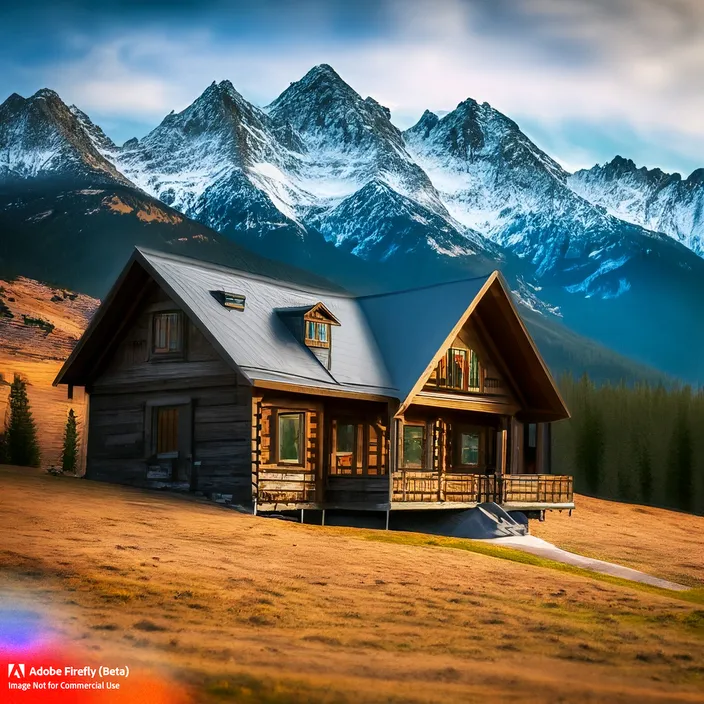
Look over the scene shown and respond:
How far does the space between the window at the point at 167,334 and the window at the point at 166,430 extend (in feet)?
5.50

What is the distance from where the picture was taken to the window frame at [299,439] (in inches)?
1241

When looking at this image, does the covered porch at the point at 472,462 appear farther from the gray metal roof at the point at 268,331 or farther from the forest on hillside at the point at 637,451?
the forest on hillside at the point at 637,451

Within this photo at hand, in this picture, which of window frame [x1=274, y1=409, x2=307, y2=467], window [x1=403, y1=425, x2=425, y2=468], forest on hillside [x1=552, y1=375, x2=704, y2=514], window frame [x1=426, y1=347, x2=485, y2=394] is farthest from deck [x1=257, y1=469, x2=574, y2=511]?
forest on hillside [x1=552, y1=375, x2=704, y2=514]

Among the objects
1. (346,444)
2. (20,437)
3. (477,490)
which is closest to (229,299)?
(346,444)

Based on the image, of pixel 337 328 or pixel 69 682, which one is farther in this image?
pixel 337 328

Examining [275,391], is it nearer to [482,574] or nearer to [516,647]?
[482,574]

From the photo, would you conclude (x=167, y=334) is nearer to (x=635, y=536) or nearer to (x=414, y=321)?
(x=414, y=321)

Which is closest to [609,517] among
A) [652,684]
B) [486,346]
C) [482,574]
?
[486,346]

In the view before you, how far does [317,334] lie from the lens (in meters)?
34.8

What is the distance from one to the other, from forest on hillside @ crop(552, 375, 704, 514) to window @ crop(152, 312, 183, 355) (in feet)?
158

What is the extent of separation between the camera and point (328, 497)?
109ft

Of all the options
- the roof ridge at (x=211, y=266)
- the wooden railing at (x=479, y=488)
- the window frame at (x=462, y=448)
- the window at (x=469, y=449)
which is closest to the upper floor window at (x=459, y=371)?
the window frame at (x=462, y=448)

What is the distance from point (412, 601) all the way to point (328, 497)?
14.9 meters

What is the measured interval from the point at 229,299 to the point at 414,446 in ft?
29.6
